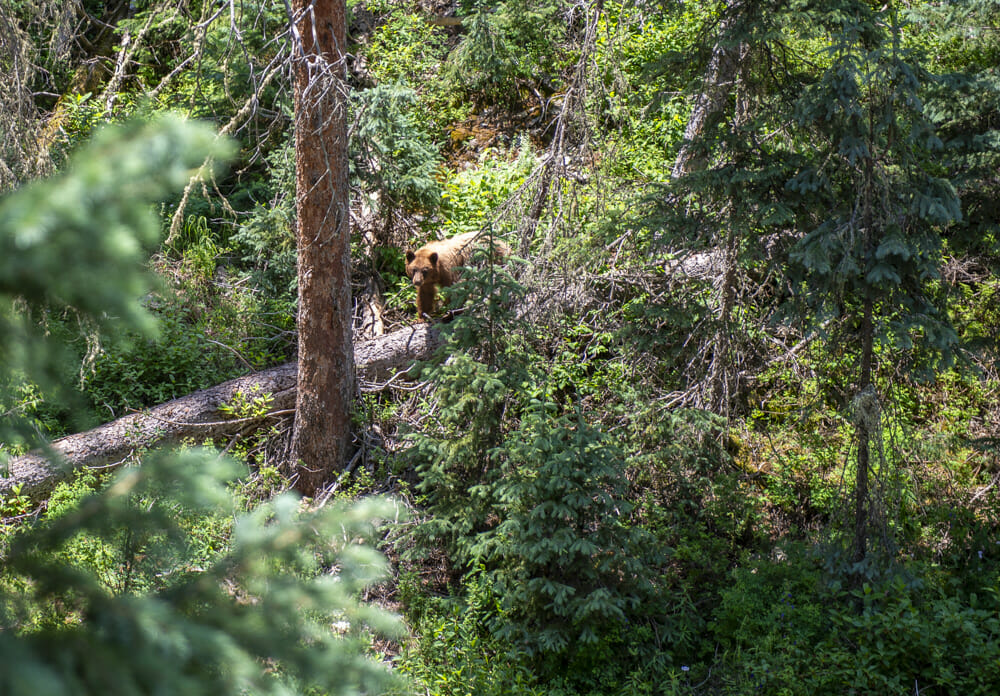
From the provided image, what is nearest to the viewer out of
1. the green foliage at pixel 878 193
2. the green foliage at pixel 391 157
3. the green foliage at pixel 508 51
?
the green foliage at pixel 878 193

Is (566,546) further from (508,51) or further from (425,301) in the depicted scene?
(508,51)

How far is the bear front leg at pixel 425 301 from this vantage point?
309 inches

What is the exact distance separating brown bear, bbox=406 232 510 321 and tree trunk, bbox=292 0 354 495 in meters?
1.10

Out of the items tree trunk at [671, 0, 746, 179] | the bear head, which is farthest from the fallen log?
tree trunk at [671, 0, 746, 179]

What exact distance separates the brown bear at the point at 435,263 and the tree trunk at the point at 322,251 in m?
1.10

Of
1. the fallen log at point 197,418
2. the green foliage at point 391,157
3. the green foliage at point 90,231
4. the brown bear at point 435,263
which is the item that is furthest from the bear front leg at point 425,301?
the green foliage at point 90,231

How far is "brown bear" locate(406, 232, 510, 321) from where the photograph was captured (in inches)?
303

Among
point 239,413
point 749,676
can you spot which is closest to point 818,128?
point 749,676

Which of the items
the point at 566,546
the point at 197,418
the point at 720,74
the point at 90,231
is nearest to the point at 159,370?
the point at 197,418

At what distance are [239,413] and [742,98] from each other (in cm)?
573

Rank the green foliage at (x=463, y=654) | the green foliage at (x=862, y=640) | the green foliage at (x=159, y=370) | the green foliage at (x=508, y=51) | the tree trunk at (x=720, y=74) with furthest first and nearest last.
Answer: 1. the green foliage at (x=508, y=51)
2. the green foliage at (x=159, y=370)
3. the tree trunk at (x=720, y=74)
4. the green foliage at (x=463, y=654)
5. the green foliage at (x=862, y=640)

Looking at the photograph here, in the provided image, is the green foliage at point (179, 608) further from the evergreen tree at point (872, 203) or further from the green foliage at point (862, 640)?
the evergreen tree at point (872, 203)

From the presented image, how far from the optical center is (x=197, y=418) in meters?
7.17

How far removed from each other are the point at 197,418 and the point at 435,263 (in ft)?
9.70
